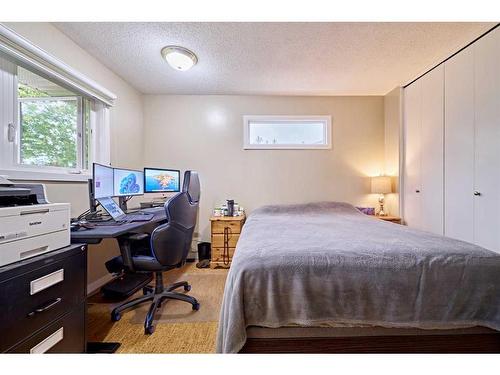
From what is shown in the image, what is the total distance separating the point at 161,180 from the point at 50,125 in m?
1.17

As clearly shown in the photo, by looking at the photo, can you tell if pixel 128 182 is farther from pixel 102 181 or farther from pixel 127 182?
pixel 102 181

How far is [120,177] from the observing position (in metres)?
2.18

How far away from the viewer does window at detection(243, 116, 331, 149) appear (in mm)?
3219

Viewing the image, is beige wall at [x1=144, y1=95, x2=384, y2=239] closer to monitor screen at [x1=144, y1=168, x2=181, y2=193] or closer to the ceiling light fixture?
monitor screen at [x1=144, y1=168, x2=181, y2=193]

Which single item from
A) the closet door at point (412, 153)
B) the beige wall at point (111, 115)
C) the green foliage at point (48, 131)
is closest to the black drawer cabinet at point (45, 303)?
the beige wall at point (111, 115)

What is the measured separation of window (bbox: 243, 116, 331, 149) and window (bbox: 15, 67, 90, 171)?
1.88 m

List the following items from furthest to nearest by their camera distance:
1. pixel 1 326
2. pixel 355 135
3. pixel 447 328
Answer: pixel 355 135 < pixel 447 328 < pixel 1 326

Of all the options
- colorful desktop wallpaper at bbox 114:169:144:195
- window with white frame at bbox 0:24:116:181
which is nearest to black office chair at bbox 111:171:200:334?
colorful desktop wallpaper at bbox 114:169:144:195

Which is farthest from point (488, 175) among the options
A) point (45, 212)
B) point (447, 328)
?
point (45, 212)

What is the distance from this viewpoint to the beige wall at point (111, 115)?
176 centimetres

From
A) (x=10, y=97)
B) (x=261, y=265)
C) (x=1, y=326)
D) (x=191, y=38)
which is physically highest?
(x=191, y=38)
